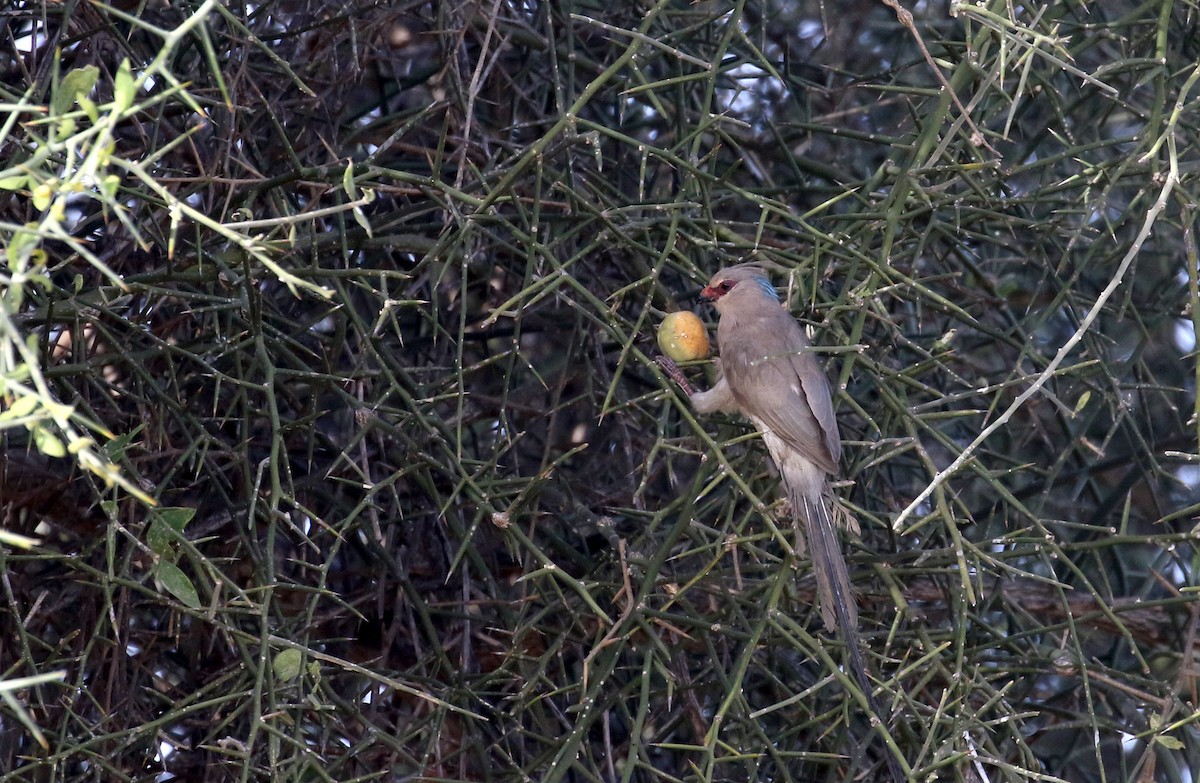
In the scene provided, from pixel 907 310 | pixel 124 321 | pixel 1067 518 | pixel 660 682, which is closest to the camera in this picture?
pixel 124 321

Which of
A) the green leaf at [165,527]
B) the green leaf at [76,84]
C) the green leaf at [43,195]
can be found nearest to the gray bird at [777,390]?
the green leaf at [165,527]

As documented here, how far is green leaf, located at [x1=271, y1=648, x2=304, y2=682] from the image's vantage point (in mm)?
2803

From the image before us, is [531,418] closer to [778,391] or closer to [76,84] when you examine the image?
[778,391]

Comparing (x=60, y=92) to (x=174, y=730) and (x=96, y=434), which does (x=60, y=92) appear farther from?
(x=174, y=730)

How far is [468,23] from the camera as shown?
367 centimetres

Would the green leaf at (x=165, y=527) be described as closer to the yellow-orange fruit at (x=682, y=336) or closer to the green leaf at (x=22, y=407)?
the green leaf at (x=22, y=407)

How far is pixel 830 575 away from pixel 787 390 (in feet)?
2.78

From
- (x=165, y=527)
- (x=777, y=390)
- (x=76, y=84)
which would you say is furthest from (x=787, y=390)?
(x=76, y=84)

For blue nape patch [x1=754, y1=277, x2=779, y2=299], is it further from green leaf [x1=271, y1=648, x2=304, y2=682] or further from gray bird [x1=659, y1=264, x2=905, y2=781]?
green leaf [x1=271, y1=648, x2=304, y2=682]

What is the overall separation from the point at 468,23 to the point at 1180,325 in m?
3.22

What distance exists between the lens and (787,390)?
4000mm

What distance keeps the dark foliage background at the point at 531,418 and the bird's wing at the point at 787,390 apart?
0.52 feet

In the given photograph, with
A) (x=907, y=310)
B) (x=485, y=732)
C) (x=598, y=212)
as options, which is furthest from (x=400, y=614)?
(x=907, y=310)

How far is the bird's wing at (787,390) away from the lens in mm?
3777
